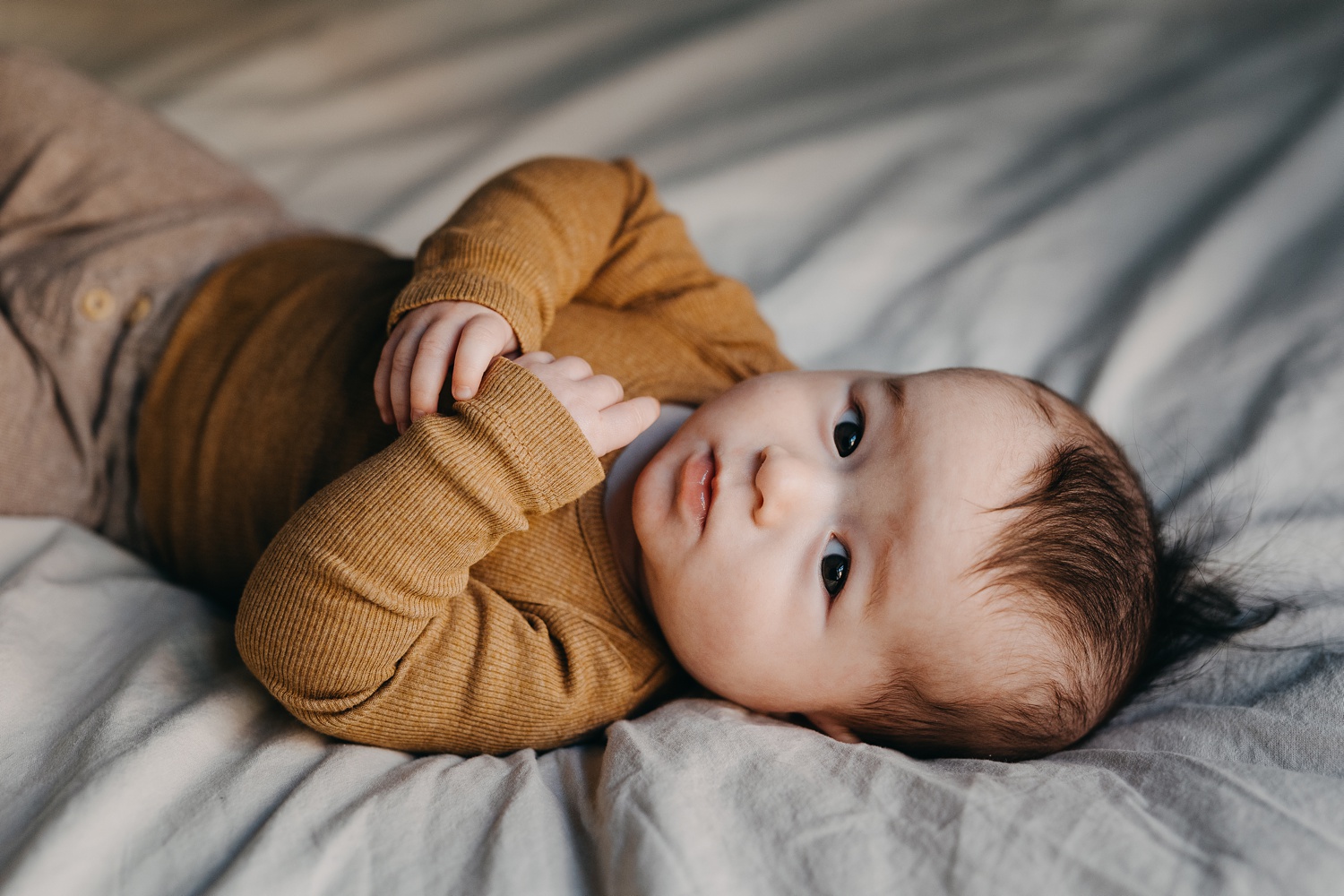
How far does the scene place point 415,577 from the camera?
2.74 ft

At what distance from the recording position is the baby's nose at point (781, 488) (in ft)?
2.87

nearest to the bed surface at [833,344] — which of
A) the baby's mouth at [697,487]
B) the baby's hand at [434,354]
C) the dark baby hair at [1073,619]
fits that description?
the dark baby hair at [1073,619]

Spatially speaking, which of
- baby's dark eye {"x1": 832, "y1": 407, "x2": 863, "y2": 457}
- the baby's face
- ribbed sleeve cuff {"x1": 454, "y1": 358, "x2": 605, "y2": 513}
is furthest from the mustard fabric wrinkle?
baby's dark eye {"x1": 832, "y1": 407, "x2": 863, "y2": 457}

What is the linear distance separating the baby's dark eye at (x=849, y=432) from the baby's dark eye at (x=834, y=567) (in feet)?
0.30

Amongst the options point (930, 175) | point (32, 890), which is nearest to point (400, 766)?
point (32, 890)

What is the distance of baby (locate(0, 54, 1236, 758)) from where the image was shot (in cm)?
85

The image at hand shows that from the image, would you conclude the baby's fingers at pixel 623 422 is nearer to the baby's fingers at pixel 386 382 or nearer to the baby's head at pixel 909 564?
the baby's head at pixel 909 564

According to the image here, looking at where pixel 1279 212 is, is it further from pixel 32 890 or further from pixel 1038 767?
pixel 32 890

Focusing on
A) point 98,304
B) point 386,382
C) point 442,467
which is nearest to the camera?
point 442,467

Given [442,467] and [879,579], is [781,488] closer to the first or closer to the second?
[879,579]

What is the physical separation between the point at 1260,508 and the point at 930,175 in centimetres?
72

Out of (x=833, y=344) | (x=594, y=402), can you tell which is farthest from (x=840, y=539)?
(x=833, y=344)

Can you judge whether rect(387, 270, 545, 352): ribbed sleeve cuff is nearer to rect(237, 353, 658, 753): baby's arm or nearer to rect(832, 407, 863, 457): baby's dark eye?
rect(237, 353, 658, 753): baby's arm

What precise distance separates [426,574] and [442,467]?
0.30 feet
